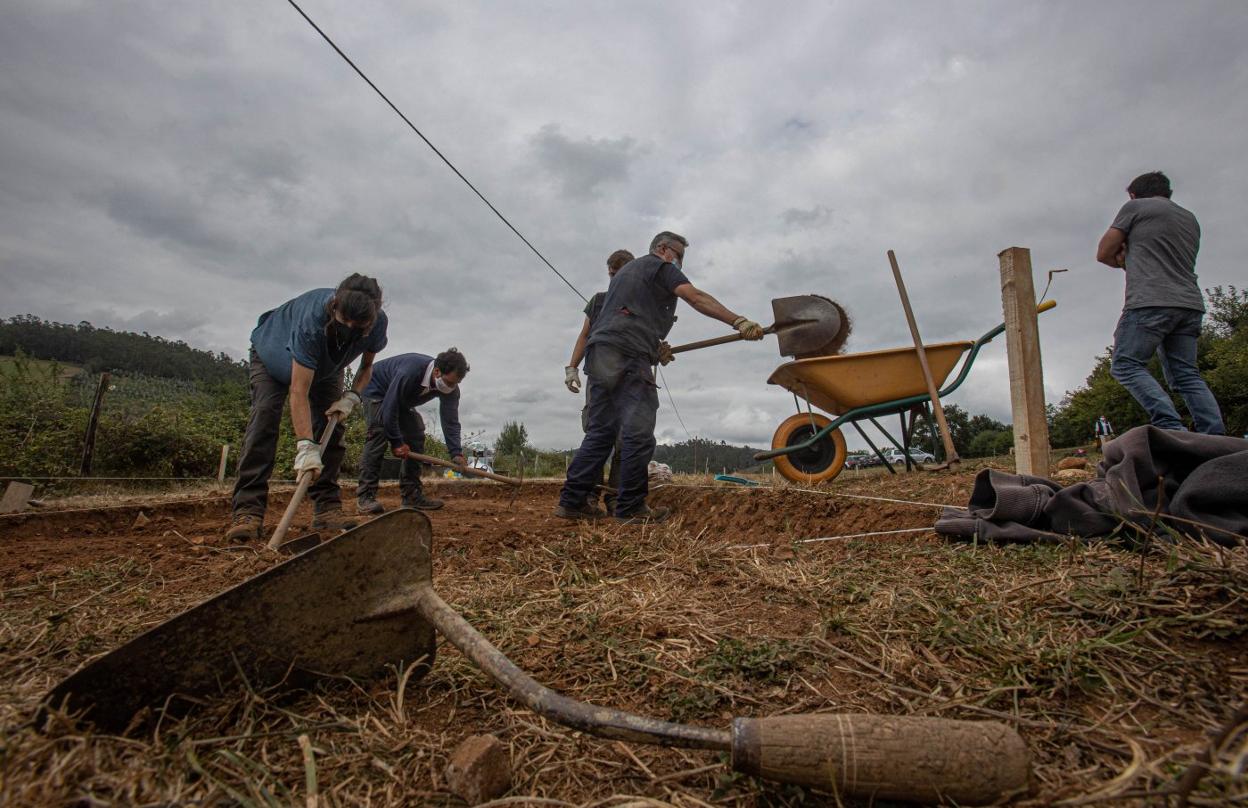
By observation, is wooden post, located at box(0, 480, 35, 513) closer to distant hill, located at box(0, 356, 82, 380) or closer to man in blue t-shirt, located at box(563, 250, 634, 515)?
man in blue t-shirt, located at box(563, 250, 634, 515)

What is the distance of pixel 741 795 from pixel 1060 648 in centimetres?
72

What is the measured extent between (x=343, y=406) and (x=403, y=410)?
198 centimetres

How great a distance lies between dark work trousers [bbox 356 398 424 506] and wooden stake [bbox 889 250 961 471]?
4445 millimetres

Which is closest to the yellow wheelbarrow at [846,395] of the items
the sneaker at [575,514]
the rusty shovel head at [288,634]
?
the sneaker at [575,514]

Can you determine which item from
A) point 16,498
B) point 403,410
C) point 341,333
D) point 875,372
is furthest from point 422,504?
point 875,372

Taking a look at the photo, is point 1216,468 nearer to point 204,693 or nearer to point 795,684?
point 795,684

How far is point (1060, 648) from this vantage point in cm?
110

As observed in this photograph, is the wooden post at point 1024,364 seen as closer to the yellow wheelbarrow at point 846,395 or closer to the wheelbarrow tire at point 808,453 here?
the yellow wheelbarrow at point 846,395

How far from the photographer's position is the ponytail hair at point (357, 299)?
3.02 meters

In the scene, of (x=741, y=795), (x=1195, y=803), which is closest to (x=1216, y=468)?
(x=1195, y=803)

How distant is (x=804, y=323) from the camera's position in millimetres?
5082

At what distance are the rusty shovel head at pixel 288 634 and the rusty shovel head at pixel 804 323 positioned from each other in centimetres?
430

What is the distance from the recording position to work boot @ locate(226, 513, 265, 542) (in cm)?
300

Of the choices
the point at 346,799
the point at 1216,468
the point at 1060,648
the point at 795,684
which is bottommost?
the point at 346,799
